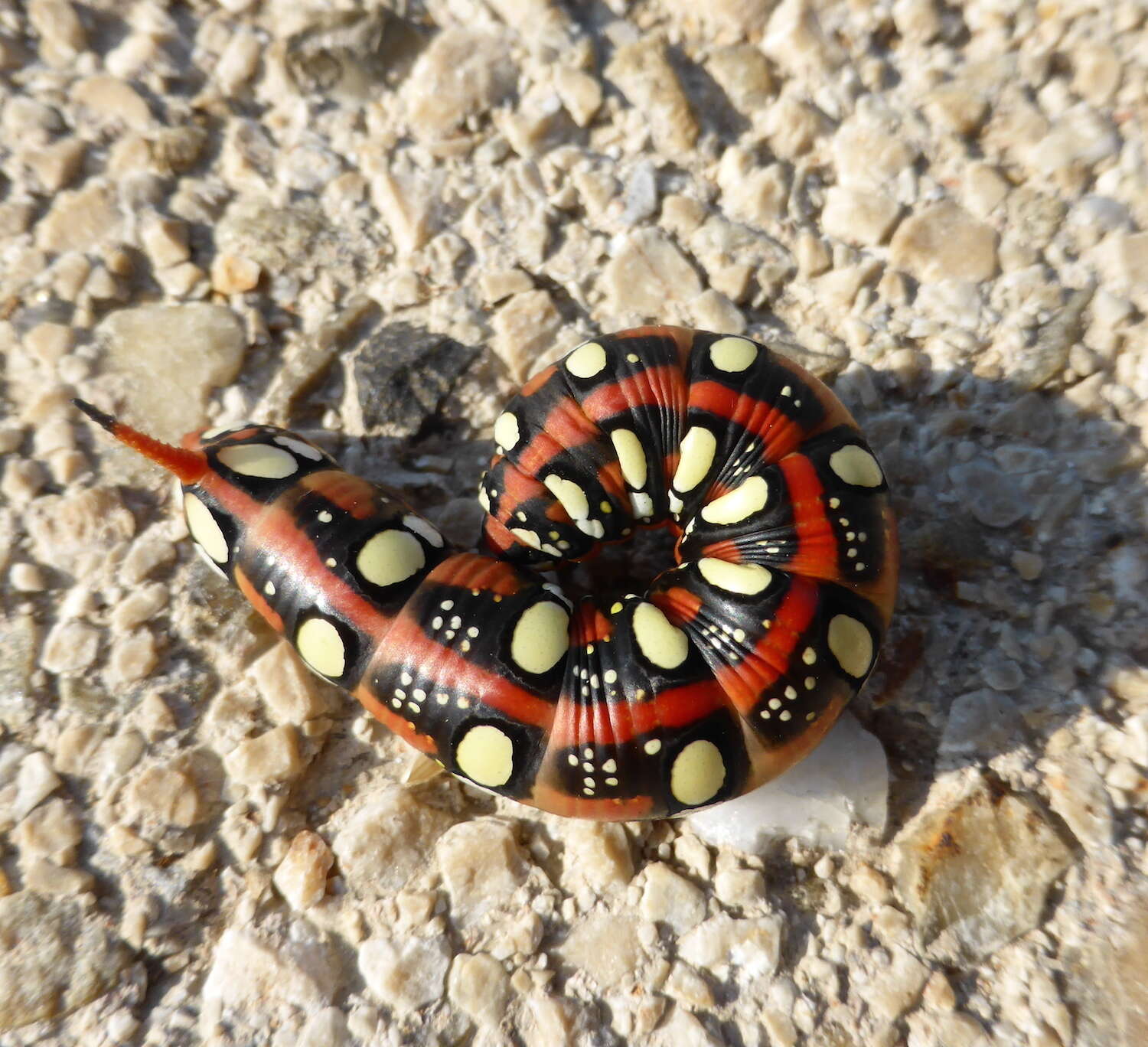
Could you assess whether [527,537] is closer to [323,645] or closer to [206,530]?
[323,645]

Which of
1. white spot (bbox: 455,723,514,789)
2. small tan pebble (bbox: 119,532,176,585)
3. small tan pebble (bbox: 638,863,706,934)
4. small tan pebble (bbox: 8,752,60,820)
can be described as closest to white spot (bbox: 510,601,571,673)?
white spot (bbox: 455,723,514,789)

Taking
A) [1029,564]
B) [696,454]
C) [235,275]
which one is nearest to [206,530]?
[235,275]

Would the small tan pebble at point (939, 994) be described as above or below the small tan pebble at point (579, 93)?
below

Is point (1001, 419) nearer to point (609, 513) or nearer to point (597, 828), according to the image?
point (609, 513)

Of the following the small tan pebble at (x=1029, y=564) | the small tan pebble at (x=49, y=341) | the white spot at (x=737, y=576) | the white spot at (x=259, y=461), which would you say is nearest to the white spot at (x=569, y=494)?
the white spot at (x=737, y=576)

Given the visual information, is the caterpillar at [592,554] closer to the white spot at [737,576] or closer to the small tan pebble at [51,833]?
the white spot at [737,576]

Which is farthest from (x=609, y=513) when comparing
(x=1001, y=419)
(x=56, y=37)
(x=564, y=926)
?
(x=56, y=37)

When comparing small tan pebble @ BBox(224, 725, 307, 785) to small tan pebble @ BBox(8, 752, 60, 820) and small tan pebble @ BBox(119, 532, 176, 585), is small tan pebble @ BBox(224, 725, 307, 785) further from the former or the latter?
small tan pebble @ BBox(119, 532, 176, 585)
